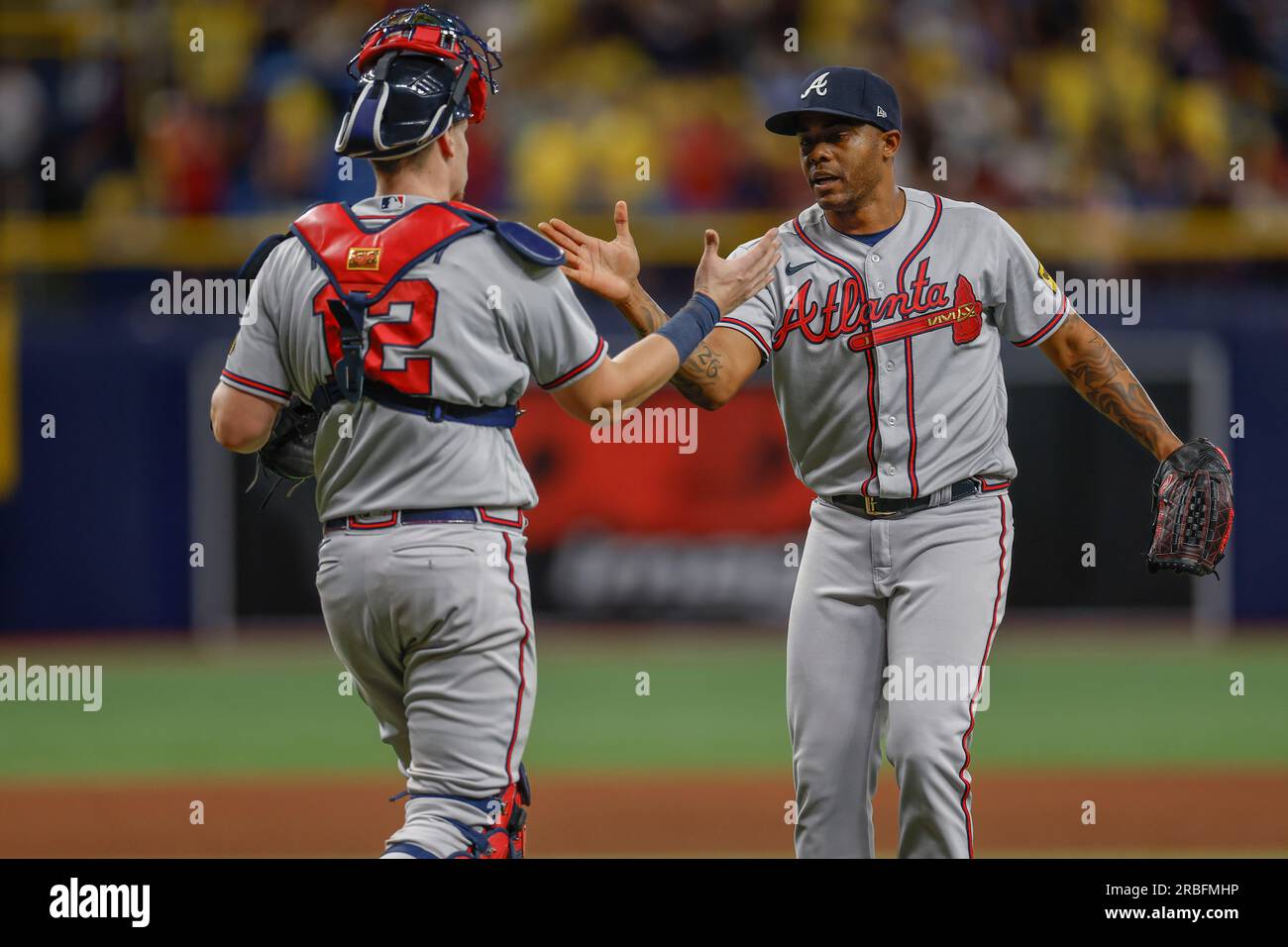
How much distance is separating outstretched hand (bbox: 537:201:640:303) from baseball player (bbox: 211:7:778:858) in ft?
1.57

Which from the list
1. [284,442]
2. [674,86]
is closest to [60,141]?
[674,86]

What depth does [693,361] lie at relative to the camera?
4.57 metres

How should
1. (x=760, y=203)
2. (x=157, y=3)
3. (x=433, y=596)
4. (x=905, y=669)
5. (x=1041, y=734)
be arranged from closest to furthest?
1. (x=433, y=596)
2. (x=905, y=669)
3. (x=1041, y=734)
4. (x=760, y=203)
5. (x=157, y=3)

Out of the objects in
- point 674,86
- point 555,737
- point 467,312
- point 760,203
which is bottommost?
point 555,737

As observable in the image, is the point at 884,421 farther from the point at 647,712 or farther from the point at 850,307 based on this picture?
the point at 647,712

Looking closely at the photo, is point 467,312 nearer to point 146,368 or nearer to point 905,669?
point 905,669

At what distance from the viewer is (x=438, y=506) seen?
371 cm

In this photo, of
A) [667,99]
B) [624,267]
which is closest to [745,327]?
[624,267]

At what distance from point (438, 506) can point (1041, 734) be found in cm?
634

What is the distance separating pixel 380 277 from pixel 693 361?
1.16m

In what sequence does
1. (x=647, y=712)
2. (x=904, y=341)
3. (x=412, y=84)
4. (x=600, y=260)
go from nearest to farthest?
(x=412, y=84) < (x=600, y=260) < (x=904, y=341) < (x=647, y=712)

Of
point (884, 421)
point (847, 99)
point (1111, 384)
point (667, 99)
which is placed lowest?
point (884, 421)

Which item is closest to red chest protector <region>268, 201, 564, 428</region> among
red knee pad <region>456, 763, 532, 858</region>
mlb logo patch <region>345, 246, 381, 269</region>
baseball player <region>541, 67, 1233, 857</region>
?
mlb logo patch <region>345, 246, 381, 269</region>

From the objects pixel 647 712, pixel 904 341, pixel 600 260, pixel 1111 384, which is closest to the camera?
pixel 600 260
